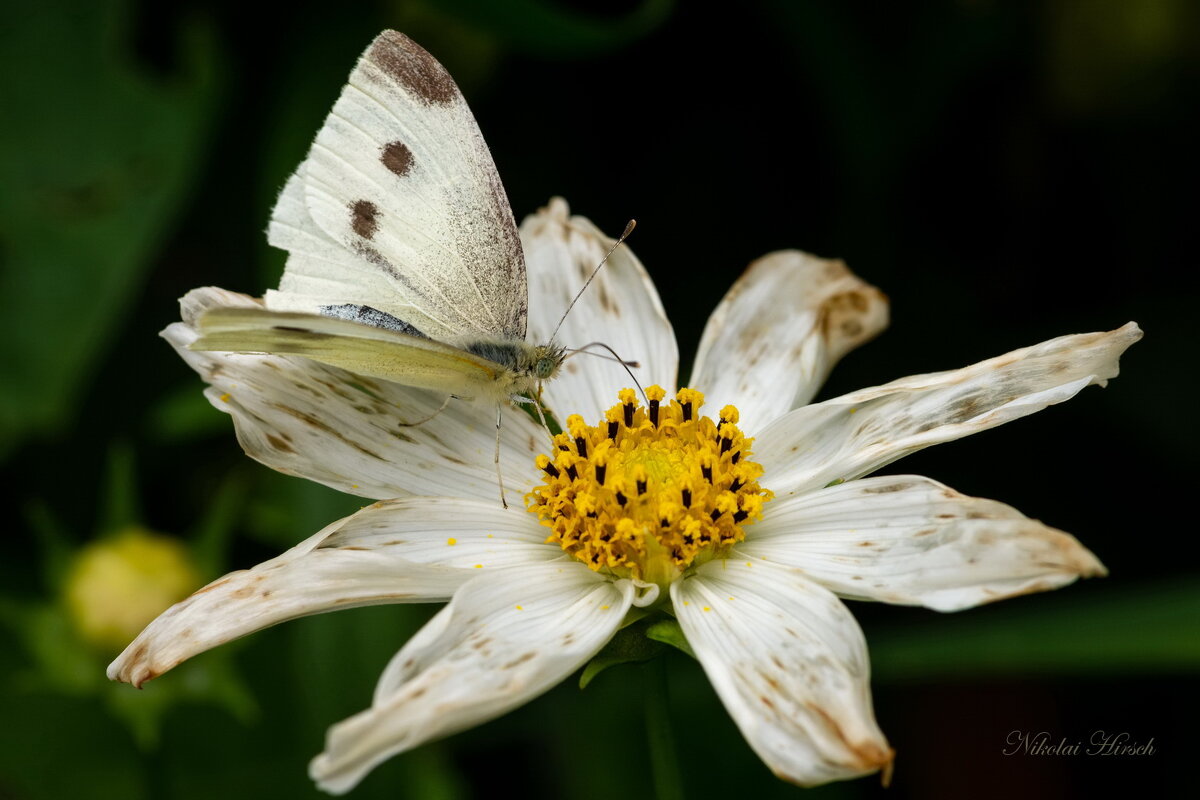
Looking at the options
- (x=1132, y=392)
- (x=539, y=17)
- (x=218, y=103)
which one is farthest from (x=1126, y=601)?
(x=218, y=103)

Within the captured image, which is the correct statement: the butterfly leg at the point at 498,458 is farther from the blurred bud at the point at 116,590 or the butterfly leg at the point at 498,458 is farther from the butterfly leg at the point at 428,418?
the blurred bud at the point at 116,590

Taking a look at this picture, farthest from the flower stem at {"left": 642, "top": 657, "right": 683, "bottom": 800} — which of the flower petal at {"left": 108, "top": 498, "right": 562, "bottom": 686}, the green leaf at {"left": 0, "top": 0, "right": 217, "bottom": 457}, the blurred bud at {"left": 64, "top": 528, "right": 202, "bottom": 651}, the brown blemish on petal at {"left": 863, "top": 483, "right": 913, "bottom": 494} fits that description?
the green leaf at {"left": 0, "top": 0, "right": 217, "bottom": 457}

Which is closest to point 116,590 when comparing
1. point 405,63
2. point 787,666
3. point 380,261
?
point 380,261

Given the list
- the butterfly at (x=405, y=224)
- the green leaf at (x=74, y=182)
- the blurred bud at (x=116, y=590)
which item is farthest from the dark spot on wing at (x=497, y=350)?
the green leaf at (x=74, y=182)

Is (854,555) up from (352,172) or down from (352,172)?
down

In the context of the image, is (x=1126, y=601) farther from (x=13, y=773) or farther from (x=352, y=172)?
(x=13, y=773)

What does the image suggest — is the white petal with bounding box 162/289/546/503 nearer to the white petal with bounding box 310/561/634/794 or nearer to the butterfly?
the butterfly
